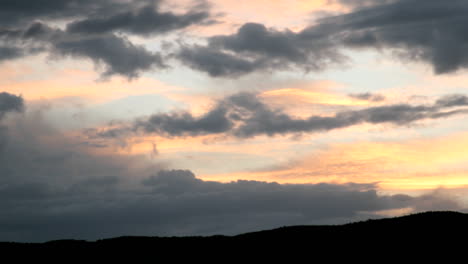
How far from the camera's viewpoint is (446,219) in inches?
3155

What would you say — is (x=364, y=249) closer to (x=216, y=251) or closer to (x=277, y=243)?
(x=277, y=243)

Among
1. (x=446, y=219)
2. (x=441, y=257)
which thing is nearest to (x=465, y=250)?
(x=441, y=257)

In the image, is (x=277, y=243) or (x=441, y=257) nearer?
(x=441, y=257)

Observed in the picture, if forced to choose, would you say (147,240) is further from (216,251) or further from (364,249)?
(364,249)

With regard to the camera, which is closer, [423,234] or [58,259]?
[423,234]

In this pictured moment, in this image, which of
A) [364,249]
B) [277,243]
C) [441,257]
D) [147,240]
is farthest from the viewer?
[147,240]

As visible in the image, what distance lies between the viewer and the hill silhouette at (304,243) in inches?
2955

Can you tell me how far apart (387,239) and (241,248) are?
60.9 ft

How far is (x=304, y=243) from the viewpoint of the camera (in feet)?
261

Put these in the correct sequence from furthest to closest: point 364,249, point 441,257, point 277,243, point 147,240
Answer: point 147,240 → point 277,243 → point 364,249 → point 441,257

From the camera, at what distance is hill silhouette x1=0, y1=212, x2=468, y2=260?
75062 millimetres

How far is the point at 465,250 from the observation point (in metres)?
71.5

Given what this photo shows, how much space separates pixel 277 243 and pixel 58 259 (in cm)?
2898

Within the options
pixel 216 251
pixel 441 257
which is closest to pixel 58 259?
pixel 216 251
